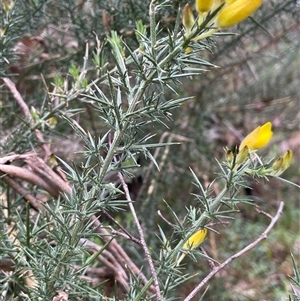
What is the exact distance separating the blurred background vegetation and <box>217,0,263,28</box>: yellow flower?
6cm

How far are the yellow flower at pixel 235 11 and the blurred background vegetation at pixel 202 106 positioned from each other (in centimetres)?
6

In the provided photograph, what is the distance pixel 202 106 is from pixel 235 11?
1.07m

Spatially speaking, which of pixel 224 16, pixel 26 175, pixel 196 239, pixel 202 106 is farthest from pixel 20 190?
pixel 202 106

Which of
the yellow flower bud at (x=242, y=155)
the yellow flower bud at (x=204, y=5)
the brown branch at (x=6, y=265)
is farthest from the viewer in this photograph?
the brown branch at (x=6, y=265)

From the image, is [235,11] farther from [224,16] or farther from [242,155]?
[242,155]

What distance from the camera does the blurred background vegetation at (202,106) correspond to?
2.60 feet

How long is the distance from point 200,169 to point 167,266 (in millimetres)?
939

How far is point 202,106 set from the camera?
1410 millimetres

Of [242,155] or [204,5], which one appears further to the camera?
[242,155]

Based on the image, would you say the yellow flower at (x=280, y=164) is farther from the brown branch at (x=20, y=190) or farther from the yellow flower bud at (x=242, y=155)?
the brown branch at (x=20, y=190)

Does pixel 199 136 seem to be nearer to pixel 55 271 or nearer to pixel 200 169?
pixel 200 169

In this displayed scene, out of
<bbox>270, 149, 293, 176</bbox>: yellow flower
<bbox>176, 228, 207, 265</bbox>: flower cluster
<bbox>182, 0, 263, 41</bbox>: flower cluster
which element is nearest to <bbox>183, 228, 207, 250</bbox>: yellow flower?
<bbox>176, 228, 207, 265</bbox>: flower cluster

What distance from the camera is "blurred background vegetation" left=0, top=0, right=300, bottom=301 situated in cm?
79

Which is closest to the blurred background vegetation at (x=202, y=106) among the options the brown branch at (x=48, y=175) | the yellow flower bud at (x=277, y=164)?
the brown branch at (x=48, y=175)
